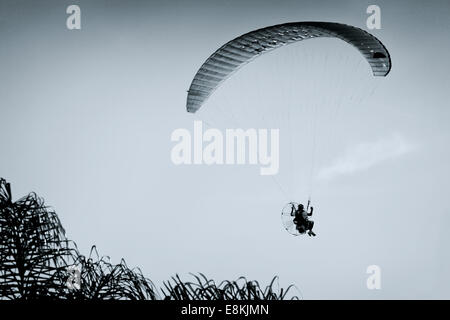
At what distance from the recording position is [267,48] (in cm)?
1132

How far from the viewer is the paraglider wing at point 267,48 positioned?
402 inches

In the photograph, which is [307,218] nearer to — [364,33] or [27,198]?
[364,33]

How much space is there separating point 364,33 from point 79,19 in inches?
248

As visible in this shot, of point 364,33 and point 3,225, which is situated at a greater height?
point 364,33

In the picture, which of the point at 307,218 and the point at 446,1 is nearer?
the point at 307,218

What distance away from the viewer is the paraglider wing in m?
10.2
